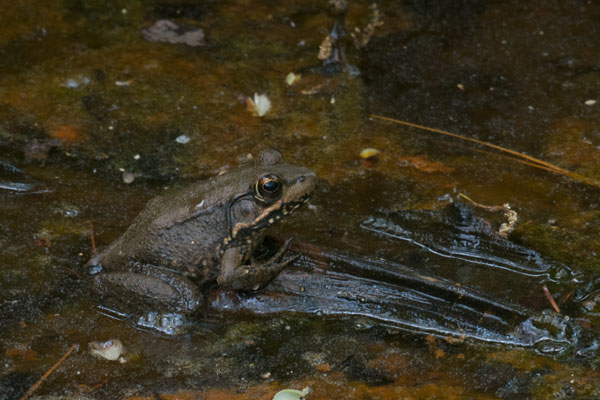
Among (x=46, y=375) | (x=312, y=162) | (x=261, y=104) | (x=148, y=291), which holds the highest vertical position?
(x=261, y=104)

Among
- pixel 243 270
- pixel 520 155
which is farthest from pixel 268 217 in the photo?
pixel 520 155

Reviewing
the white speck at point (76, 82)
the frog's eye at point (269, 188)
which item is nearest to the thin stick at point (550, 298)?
the frog's eye at point (269, 188)

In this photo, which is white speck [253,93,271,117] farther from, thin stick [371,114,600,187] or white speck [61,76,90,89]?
white speck [61,76,90,89]

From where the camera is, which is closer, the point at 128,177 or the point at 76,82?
the point at 128,177

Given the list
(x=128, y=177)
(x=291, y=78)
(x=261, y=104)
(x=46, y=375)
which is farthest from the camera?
(x=291, y=78)

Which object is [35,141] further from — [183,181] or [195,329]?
[195,329]

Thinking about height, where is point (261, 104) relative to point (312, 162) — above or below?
above

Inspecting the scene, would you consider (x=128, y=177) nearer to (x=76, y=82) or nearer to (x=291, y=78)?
(x=76, y=82)
